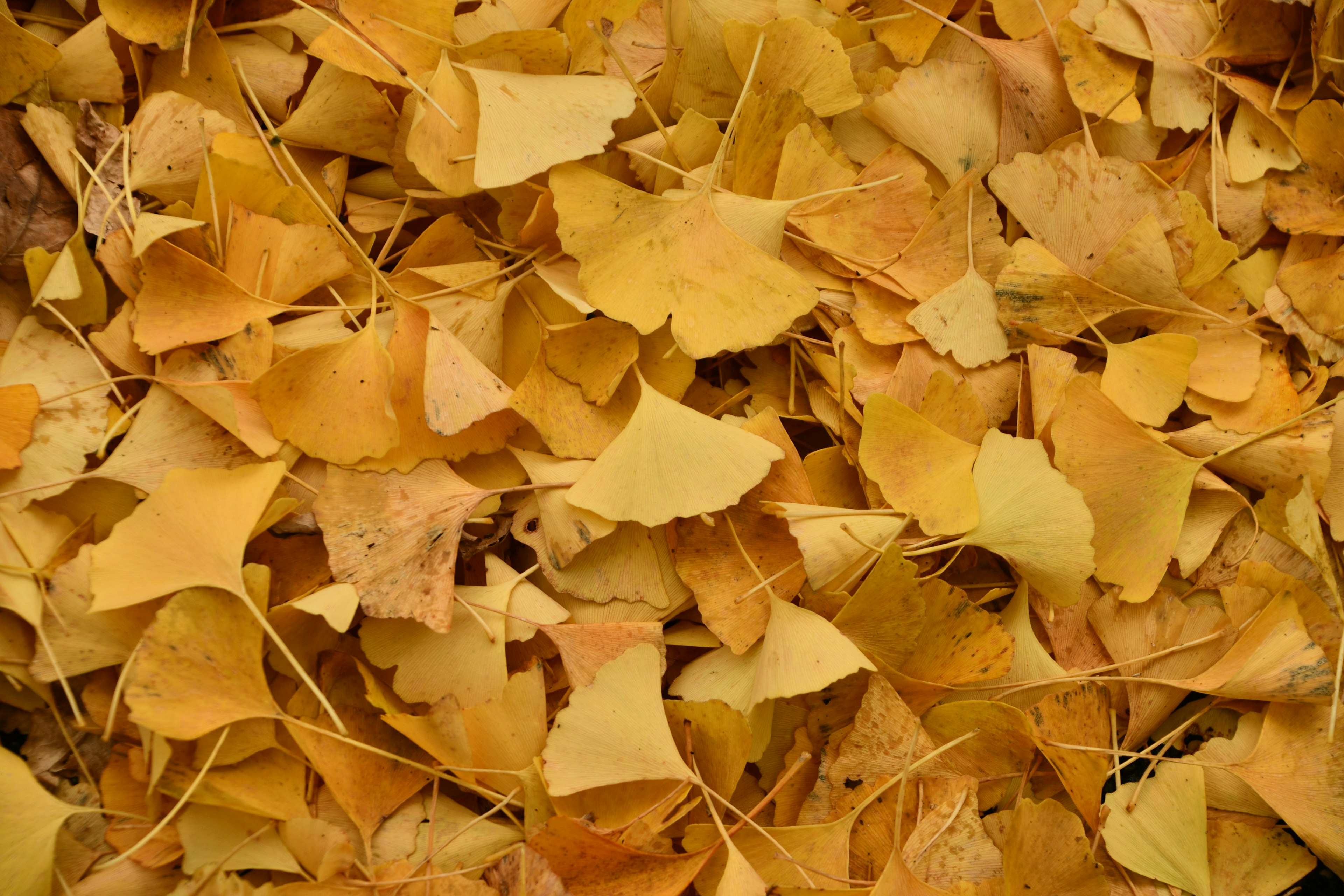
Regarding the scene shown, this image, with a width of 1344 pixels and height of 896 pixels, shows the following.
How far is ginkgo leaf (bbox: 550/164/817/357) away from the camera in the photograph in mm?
764

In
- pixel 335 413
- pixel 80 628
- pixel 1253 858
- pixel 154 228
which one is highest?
pixel 154 228

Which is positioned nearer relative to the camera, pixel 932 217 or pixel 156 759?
pixel 156 759

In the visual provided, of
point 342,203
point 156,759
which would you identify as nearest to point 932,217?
point 342,203

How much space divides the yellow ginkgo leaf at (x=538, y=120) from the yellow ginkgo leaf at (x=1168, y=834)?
70 centimetres

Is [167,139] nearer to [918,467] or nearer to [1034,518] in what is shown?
[918,467]

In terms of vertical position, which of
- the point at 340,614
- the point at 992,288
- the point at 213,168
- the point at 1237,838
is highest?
the point at 213,168

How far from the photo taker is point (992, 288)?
87 centimetres

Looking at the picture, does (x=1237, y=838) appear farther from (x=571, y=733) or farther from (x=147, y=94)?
(x=147, y=94)

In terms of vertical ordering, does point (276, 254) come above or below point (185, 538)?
above

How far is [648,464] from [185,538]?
36 centimetres

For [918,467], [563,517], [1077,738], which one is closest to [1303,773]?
[1077,738]

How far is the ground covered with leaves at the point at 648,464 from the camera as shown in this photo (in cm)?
72

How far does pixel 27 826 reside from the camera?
675 mm

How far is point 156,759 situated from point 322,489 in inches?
9.1
